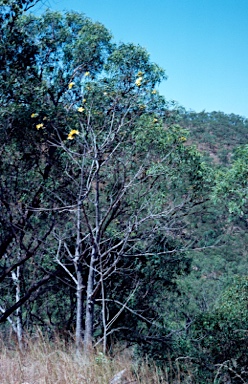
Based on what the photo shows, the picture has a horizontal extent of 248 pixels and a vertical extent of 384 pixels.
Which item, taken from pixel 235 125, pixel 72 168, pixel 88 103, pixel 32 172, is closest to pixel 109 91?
pixel 88 103

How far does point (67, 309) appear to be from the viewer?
7.16 m

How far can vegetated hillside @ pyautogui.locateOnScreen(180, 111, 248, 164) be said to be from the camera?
2179 cm

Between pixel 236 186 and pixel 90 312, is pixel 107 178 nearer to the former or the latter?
pixel 236 186

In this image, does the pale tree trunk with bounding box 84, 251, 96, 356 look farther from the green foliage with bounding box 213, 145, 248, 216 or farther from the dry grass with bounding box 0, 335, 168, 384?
the green foliage with bounding box 213, 145, 248, 216

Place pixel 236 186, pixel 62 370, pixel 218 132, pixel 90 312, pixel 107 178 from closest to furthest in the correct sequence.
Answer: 1. pixel 62 370
2. pixel 90 312
3. pixel 236 186
4. pixel 107 178
5. pixel 218 132

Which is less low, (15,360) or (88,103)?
(88,103)

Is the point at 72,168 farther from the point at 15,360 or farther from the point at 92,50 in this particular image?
the point at 15,360

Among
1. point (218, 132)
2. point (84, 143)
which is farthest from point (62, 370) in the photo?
point (218, 132)

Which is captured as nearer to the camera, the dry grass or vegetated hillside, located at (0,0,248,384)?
the dry grass

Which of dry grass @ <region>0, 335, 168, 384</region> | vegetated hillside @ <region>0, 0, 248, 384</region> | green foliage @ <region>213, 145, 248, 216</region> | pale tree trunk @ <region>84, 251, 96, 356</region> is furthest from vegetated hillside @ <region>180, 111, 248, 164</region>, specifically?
dry grass @ <region>0, 335, 168, 384</region>

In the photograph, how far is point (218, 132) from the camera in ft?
88.7

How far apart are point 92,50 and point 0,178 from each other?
2198 millimetres

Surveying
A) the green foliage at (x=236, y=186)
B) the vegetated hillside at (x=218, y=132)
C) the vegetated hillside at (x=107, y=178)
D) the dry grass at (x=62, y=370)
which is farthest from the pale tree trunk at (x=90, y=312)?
the vegetated hillside at (x=218, y=132)

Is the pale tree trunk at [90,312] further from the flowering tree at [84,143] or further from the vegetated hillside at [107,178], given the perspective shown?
the flowering tree at [84,143]
